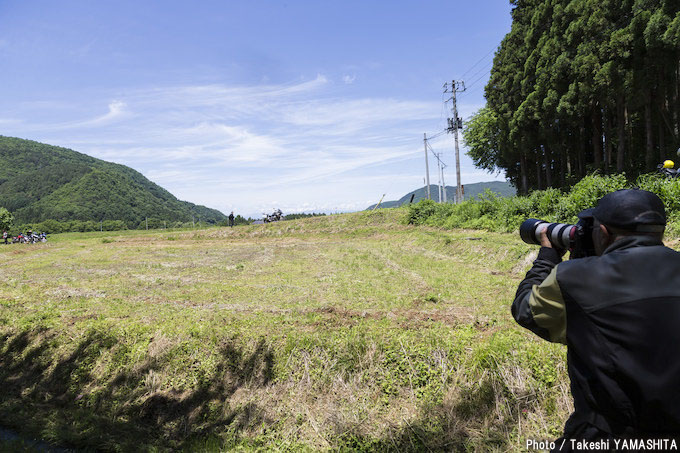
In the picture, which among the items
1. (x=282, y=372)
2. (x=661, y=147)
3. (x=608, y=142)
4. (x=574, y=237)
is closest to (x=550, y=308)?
(x=574, y=237)

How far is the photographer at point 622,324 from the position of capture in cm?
143

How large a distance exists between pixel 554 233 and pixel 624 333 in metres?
0.71

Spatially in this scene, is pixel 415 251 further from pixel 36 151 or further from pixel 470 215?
pixel 36 151

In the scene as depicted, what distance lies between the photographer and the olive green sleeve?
165 centimetres

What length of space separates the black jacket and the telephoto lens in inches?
12.2

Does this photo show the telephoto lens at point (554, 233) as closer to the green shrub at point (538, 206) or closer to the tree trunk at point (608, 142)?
the green shrub at point (538, 206)

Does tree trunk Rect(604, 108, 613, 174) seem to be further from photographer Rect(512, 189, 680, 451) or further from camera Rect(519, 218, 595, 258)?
photographer Rect(512, 189, 680, 451)

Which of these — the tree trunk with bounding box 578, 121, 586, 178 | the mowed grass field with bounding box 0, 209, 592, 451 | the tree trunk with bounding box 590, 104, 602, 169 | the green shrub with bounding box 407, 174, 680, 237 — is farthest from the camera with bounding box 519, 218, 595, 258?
the tree trunk with bounding box 578, 121, 586, 178

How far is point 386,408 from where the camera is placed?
3.89 metres

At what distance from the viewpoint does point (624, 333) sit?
147 cm

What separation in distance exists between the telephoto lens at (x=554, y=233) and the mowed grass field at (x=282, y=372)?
212 cm

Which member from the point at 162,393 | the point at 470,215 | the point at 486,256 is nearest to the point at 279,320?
the point at 162,393

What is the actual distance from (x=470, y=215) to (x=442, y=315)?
1574 cm

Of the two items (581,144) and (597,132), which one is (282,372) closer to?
(597,132)
